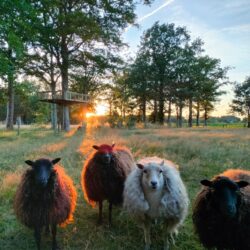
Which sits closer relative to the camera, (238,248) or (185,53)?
(238,248)

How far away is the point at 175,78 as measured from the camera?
4825 centimetres

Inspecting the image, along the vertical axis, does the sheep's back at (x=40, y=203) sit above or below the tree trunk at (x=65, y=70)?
below

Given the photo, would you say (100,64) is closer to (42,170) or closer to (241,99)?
(42,170)

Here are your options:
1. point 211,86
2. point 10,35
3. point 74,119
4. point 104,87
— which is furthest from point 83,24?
point 74,119

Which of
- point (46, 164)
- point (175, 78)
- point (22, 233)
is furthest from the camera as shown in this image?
point (175, 78)

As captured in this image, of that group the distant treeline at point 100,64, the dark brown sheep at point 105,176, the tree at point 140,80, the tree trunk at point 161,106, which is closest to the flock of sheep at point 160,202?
the dark brown sheep at point 105,176

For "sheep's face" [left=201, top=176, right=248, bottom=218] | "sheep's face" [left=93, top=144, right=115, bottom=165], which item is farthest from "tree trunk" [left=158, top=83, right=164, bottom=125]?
"sheep's face" [left=201, top=176, right=248, bottom=218]

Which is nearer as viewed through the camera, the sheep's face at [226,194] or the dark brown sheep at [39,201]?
the sheep's face at [226,194]

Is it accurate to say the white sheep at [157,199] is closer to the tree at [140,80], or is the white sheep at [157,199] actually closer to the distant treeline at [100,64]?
the distant treeline at [100,64]

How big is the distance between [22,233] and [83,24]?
78.8ft

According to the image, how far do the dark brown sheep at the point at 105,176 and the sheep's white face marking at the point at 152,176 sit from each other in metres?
1.24

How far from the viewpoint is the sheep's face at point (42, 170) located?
5087 mm

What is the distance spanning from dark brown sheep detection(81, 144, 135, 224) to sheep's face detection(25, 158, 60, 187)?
152cm

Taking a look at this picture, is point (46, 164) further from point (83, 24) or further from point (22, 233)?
point (83, 24)
